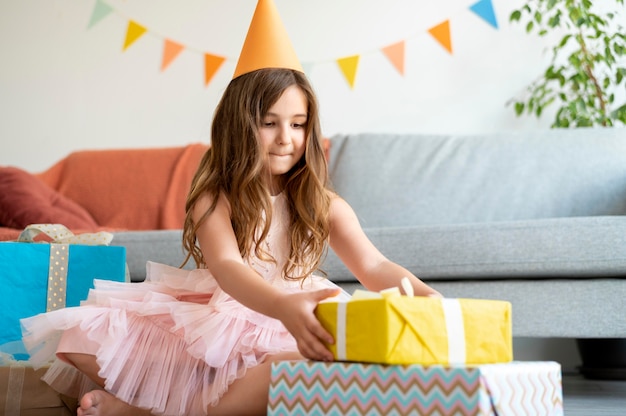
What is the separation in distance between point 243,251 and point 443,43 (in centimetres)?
192

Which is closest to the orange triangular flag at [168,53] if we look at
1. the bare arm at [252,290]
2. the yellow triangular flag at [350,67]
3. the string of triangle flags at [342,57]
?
Result: the string of triangle flags at [342,57]

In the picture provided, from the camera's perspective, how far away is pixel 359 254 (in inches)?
54.3

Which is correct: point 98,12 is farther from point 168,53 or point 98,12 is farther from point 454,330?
point 454,330

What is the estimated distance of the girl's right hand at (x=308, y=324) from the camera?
0.91 metres

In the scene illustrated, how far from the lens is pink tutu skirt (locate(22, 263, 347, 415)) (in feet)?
3.82

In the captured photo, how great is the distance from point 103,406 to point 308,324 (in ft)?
1.38

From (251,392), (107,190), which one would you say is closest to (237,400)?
(251,392)

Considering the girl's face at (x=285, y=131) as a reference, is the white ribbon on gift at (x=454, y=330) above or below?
below

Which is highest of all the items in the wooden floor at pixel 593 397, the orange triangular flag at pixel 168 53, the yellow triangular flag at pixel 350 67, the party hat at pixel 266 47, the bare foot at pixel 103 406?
the orange triangular flag at pixel 168 53

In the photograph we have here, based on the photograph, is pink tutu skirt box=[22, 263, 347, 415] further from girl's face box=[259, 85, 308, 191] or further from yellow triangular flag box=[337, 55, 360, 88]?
yellow triangular flag box=[337, 55, 360, 88]

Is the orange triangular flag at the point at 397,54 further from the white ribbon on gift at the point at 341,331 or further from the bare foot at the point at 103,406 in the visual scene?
the white ribbon on gift at the point at 341,331

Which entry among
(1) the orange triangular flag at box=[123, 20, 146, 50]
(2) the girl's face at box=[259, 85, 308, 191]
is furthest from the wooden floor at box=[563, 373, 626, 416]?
(1) the orange triangular flag at box=[123, 20, 146, 50]

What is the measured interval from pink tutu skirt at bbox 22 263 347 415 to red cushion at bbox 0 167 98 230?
4.15ft

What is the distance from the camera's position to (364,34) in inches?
123
